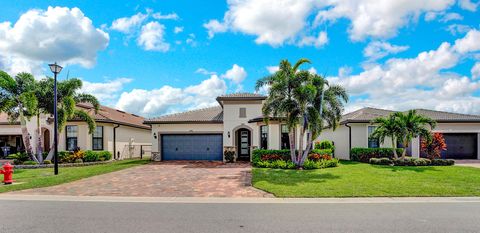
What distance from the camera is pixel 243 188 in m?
11.0

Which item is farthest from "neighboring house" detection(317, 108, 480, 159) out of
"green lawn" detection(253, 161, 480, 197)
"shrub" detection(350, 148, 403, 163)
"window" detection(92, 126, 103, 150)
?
"window" detection(92, 126, 103, 150)

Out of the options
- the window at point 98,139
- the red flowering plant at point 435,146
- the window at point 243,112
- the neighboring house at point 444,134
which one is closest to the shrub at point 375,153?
the neighboring house at point 444,134

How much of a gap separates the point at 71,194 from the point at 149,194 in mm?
2720

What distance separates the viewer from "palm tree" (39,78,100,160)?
18.5 m

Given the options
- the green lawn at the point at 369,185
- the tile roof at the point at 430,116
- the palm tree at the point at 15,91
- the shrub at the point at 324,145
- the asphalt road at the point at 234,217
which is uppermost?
the palm tree at the point at 15,91

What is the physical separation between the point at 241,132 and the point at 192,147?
4121 mm

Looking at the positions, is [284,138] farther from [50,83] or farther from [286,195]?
[50,83]

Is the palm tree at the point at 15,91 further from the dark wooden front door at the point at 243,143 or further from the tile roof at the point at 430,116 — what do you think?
the tile roof at the point at 430,116

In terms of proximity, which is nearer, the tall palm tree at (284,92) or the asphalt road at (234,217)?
the asphalt road at (234,217)

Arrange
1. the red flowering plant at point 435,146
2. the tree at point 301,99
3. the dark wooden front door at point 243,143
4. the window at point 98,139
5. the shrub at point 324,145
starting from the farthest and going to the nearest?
the shrub at point 324,145, the dark wooden front door at point 243,143, the window at point 98,139, the red flowering plant at point 435,146, the tree at point 301,99

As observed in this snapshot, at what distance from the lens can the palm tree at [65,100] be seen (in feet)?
60.5

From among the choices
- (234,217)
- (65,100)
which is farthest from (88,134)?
(234,217)

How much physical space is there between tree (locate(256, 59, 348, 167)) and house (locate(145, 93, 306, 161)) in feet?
18.5

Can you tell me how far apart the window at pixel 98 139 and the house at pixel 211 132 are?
3.58 metres
